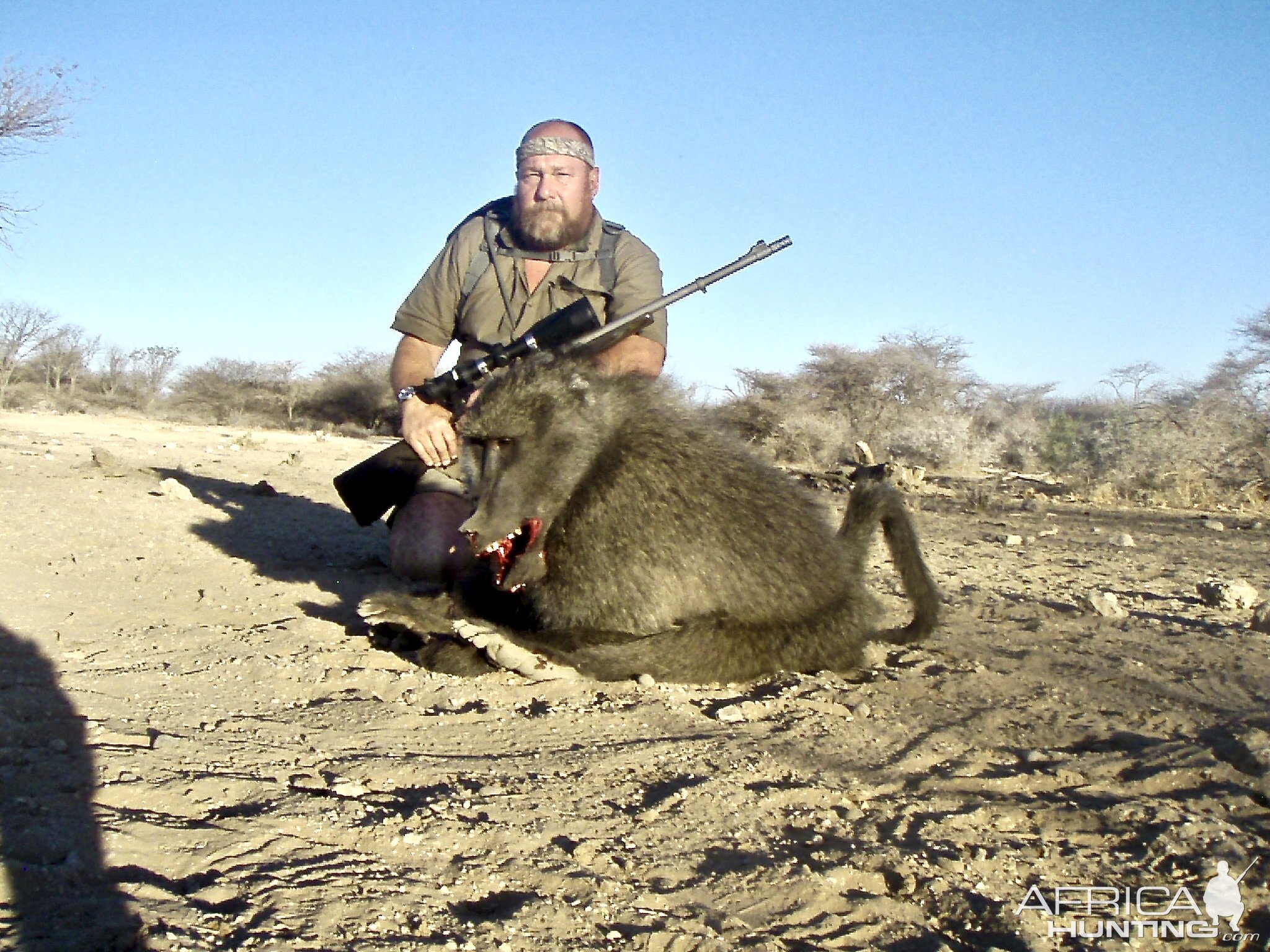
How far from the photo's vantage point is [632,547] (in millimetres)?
2713

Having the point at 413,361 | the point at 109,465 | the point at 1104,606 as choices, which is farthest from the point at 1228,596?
the point at 109,465

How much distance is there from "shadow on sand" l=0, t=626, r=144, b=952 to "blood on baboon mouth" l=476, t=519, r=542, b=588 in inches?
44.2

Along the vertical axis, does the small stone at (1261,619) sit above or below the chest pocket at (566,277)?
below

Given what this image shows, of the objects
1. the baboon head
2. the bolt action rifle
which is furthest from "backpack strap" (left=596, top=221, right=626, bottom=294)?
the baboon head

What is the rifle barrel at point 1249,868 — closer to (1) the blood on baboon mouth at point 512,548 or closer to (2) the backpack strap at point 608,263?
(1) the blood on baboon mouth at point 512,548

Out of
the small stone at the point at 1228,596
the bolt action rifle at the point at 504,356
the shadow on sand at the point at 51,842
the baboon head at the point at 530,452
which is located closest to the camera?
the shadow on sand at the point at 51,842

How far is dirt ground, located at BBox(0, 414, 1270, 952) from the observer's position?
1.42 m

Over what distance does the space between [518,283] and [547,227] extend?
27 cm

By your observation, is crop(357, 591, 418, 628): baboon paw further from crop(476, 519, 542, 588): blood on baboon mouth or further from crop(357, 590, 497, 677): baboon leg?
crop(476, 519, 542, 588): blood on baboon mouth

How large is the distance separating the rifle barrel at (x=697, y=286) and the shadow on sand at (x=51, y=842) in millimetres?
1998

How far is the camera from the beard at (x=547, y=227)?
13.6ft

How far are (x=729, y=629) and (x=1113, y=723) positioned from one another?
1000mm

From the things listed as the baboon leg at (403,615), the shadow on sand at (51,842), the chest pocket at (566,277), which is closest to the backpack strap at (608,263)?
the chest pocket at (566,277)

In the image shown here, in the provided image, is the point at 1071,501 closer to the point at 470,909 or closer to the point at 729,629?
the point at 729,629
